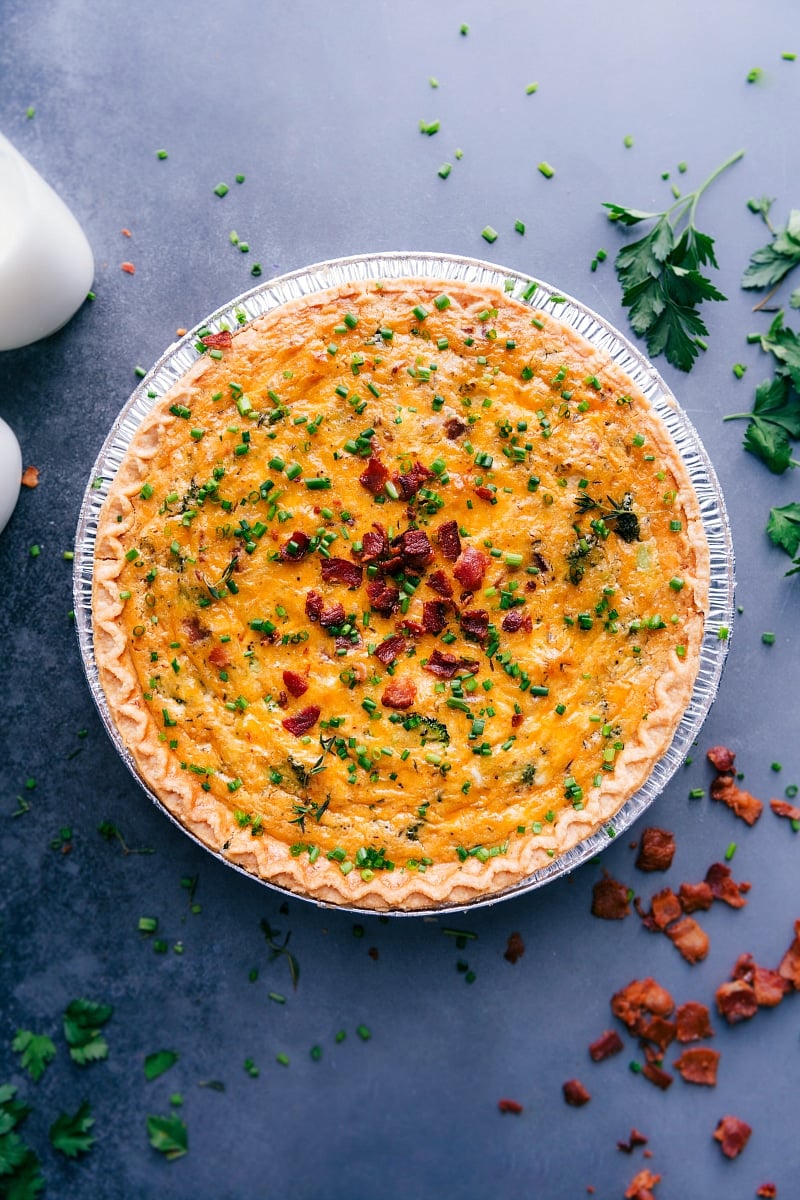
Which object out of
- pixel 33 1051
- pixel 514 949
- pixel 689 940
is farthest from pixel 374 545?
pixel 33 1051

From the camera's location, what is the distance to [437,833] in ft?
12.8

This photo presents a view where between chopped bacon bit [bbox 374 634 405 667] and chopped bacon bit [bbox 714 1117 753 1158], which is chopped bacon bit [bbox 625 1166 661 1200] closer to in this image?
chopped bacon bit [bbox 714 1117 753 1158]

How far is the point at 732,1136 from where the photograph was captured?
4.21 metres

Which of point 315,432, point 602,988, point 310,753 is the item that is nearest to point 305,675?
point 310,753

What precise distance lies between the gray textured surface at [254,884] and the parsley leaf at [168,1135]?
0.05 metres

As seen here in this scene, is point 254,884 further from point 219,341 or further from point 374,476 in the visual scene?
point 219,341

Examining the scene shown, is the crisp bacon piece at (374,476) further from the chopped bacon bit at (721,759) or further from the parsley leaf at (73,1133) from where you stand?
the parsley leaf at (73,1133)

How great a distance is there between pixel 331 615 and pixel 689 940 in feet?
6.73

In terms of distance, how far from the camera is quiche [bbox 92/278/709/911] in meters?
3.88

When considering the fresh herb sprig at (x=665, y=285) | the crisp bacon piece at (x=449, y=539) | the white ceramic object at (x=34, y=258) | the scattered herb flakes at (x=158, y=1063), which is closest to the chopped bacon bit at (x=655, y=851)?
the crisp bacon piece at (x=449, y=539)

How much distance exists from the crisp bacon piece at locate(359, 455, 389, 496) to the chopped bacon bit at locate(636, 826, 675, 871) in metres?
1.85

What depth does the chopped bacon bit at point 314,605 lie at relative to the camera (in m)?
3.88

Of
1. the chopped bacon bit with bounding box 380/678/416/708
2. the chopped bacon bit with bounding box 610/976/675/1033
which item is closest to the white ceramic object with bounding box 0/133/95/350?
the chopped bacon bit with bounding box 380/678/416/708

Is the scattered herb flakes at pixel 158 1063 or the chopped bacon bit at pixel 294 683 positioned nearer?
the chopped bacon bit at pixel 294 683
